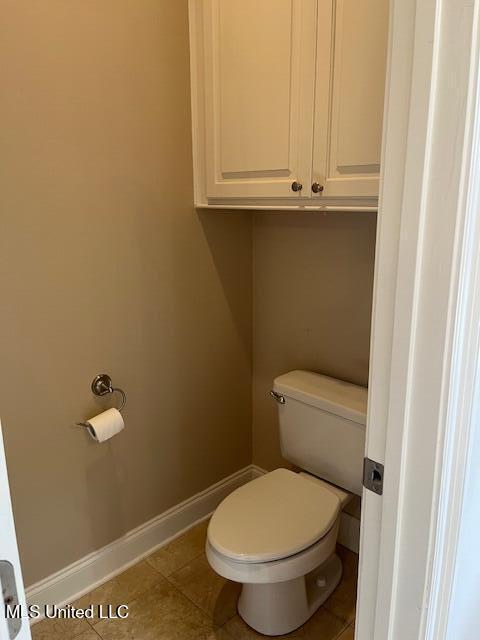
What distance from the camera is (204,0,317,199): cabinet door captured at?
1.40 meters

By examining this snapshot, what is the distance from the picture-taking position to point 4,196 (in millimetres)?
1376

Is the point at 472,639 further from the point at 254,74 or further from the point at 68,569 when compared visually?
the point at 254,74

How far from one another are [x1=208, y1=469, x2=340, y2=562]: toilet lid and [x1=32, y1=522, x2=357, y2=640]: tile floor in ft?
1.32

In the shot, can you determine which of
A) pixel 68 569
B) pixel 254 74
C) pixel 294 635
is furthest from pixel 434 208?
pixel 68 569

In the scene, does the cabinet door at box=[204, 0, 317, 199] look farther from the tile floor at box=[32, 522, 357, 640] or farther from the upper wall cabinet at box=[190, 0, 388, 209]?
the tile floor at box=[32, 522, 357, 640]

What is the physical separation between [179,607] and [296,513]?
23.0 inches

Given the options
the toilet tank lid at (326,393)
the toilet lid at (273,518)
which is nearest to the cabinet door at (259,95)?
the toilet tank lid at (326,393)

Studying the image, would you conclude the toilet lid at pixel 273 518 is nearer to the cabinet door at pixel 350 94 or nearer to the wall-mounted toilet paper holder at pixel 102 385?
the wall-mounted toilet paper holder at pixel 102 385

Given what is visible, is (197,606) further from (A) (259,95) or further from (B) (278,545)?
(A) (259,95)

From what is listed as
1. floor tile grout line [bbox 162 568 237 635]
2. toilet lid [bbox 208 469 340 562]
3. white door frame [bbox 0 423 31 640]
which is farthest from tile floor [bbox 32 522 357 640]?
white door frame [bbox 0 423 31 640]

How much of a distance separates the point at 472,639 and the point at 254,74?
164cm

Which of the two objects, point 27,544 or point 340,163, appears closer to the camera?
point 340,163

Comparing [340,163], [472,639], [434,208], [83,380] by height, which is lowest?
[472,639]

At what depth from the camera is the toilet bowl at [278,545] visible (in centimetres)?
144
